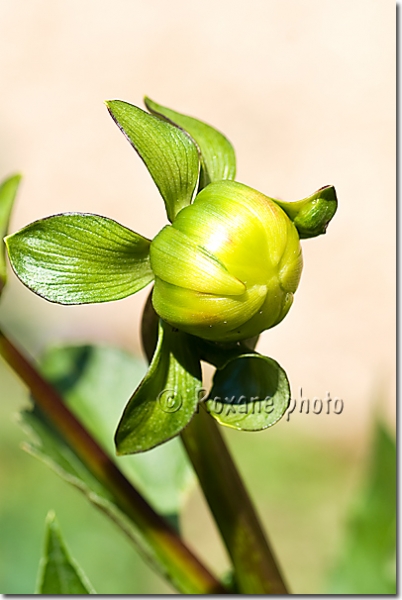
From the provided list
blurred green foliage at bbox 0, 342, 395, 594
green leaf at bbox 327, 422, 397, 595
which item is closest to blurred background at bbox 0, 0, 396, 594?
blurred green foliage at bbox 0, 342, 395, 594

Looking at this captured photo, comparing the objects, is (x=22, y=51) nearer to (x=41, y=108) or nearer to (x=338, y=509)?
(x=41, y=108)

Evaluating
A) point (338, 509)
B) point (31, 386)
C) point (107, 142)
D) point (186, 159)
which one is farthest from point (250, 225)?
point (107, 142)

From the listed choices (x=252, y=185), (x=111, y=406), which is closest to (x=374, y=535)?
(x=111, y=406)

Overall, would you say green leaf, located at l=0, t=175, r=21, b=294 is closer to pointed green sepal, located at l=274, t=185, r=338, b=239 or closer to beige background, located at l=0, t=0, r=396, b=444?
pointed green sepal, located at l=274, t=185, r=338, b=239

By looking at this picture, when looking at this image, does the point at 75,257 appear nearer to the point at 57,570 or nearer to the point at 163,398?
the point at 163,398

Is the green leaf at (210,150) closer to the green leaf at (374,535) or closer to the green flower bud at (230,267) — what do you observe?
the green flower bud at (230,267)

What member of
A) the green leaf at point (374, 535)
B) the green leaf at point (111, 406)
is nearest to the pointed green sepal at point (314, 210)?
the green leaf at point (111, 406)
